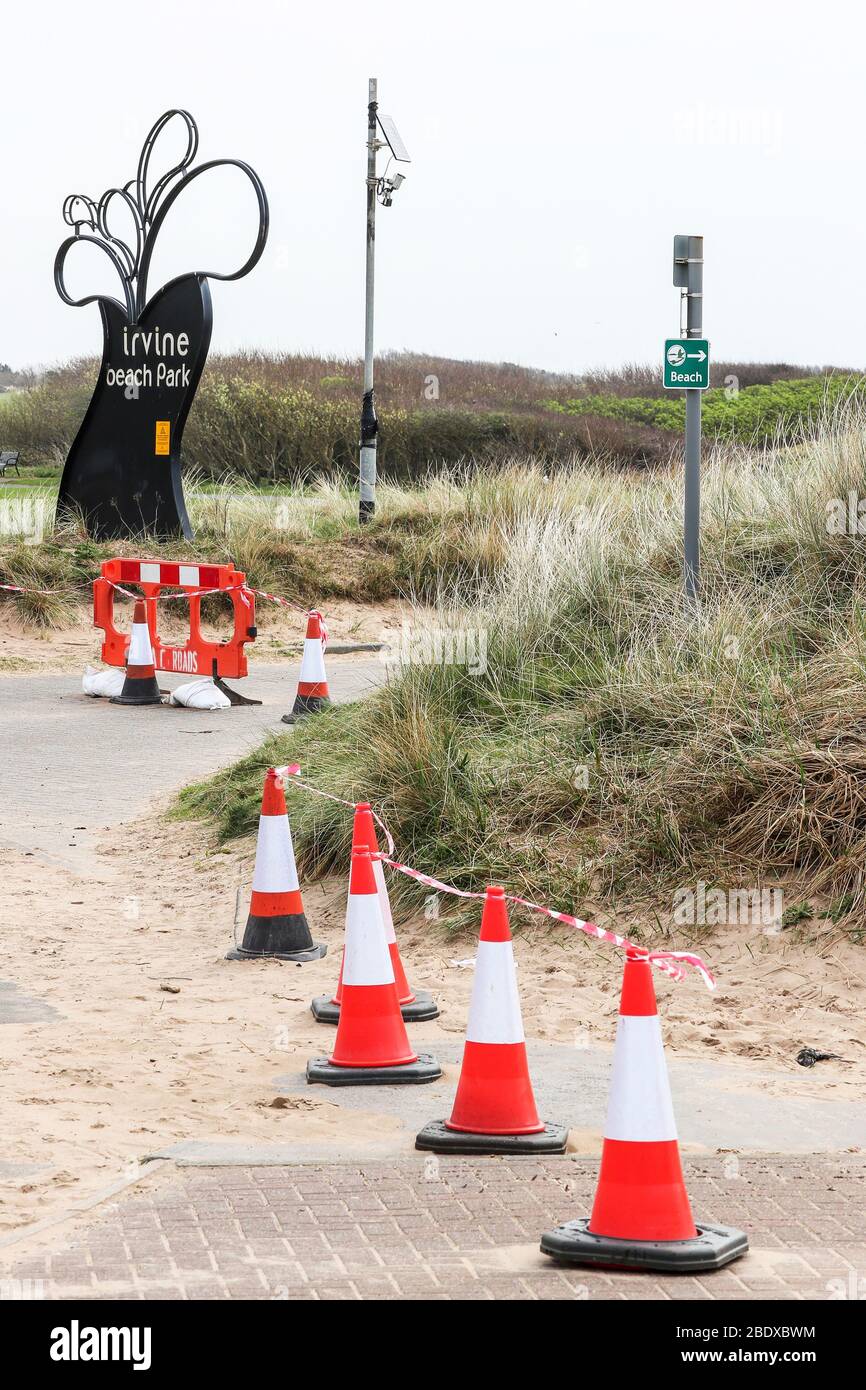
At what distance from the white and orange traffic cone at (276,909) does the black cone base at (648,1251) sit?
3.29m

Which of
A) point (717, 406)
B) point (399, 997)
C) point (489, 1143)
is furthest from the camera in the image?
point (717, 406)

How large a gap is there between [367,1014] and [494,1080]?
2.68 ft

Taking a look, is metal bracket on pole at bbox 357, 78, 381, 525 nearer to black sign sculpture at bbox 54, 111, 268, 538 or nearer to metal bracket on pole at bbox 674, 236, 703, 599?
black sign sculpture at bbox 54, 111, 268, 538

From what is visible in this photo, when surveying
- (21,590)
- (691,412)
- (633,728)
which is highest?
(691,412)

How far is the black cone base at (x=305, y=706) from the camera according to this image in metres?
12.5

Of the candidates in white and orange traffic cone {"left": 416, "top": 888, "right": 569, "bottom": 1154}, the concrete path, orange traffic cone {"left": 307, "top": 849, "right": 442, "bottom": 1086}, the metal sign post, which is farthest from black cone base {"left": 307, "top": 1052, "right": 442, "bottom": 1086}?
the metal sign post

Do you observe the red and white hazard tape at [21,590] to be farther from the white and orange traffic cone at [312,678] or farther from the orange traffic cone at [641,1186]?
the orange traffic cone at [641,1186]

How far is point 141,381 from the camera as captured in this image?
19406 millimetres

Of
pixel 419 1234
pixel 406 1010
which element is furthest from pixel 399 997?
pixel 419 1234

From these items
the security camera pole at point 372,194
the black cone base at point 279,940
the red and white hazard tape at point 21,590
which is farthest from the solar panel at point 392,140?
the black cone base at point 279,940

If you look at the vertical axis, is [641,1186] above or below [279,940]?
above

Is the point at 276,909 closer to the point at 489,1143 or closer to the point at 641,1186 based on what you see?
the point at 489,1143
